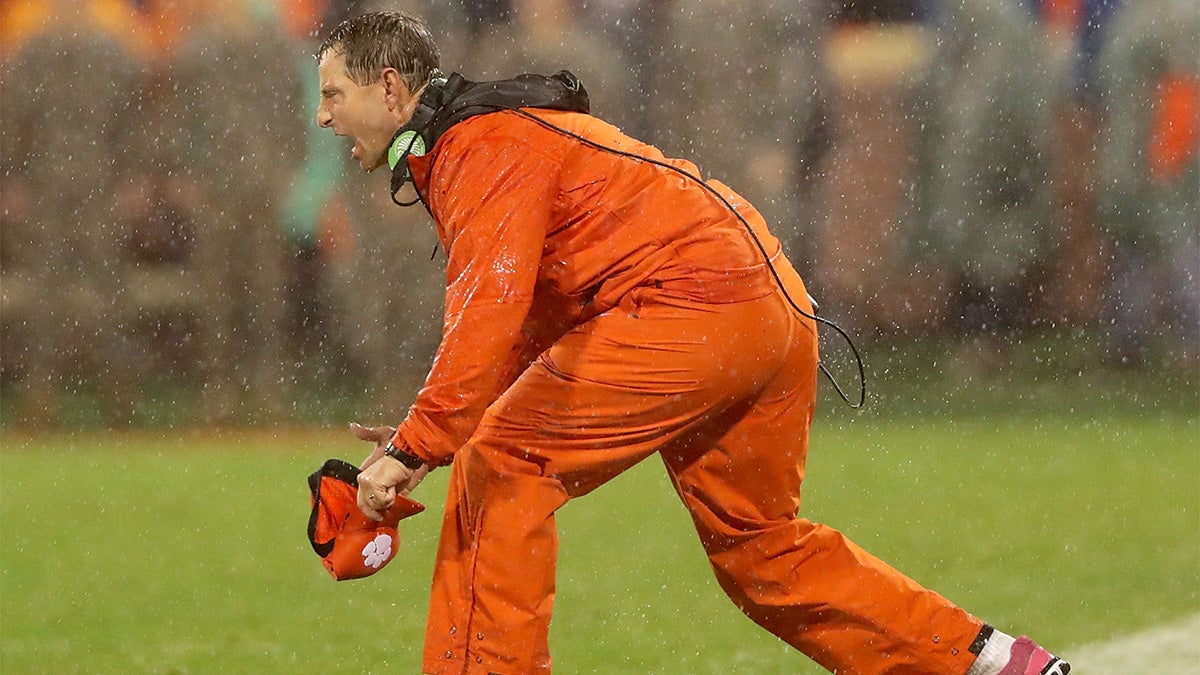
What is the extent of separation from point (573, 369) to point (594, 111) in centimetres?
660

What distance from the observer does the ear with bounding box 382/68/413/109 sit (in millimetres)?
3459

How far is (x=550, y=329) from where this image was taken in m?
3.67

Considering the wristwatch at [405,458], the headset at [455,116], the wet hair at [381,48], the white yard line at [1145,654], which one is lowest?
the white yard line at [1145,654]

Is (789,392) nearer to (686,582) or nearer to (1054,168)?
(686,582)

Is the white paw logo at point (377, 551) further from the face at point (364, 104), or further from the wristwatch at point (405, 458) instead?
the face at point (364, 104)

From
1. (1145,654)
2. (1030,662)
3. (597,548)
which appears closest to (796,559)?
(1030,662)

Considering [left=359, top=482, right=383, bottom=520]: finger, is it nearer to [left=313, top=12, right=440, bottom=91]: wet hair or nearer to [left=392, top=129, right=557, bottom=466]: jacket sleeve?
[left=392, top=129, right=557, bottom=466]: jacket sleeve

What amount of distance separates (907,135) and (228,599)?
609cm

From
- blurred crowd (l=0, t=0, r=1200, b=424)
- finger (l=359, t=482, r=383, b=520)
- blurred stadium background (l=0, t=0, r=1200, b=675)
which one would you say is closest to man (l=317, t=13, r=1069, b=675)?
finger (l=359, t=482, r=383, b=520)

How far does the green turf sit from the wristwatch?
1.54m

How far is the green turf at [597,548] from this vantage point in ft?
16.7

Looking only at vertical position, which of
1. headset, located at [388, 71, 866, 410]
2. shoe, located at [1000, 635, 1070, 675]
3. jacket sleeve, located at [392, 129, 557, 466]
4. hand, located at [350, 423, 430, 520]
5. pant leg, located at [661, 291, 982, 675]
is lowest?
shoe, located at [1000, 635, 1070, 675]

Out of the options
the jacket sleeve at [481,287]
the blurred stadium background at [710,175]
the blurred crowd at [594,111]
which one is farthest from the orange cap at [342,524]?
the blurred crowd at [594,111]

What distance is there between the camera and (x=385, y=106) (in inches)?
137
